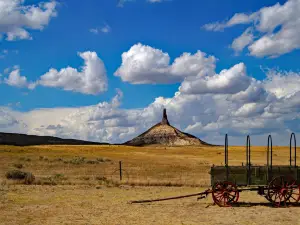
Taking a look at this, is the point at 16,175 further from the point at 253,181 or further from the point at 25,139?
the point at 25,139

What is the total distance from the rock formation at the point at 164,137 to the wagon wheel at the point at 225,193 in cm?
12172

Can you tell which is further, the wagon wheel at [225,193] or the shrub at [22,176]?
the shrub at [22,176]

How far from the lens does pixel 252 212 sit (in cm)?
1511

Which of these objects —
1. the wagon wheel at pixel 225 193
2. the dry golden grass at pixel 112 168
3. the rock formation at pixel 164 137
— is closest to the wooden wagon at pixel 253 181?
the wagon wheel at pixel 225 193

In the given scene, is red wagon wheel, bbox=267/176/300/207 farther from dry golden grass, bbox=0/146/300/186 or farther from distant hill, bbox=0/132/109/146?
distant hill, bbox=0/132/109/146

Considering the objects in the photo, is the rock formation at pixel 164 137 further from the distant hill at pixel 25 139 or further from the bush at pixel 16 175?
the bush at pixel 16 175

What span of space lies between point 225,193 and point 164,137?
12888cm

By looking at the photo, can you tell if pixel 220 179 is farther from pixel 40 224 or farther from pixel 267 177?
pixel 40 224

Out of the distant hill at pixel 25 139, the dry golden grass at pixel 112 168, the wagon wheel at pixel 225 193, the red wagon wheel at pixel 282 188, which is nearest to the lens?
the red wagon wheel at pixel 282 188

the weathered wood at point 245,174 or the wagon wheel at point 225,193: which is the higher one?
the weathered wood at point 245,174

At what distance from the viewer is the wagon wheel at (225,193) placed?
1655cm

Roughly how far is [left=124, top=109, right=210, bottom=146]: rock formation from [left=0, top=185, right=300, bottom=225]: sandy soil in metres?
119

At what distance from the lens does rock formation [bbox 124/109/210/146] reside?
469 feet

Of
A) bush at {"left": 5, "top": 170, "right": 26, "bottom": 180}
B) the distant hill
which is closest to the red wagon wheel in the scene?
bush at {"left": 5, "top": 170, "right": 26, "bottom": 180}
